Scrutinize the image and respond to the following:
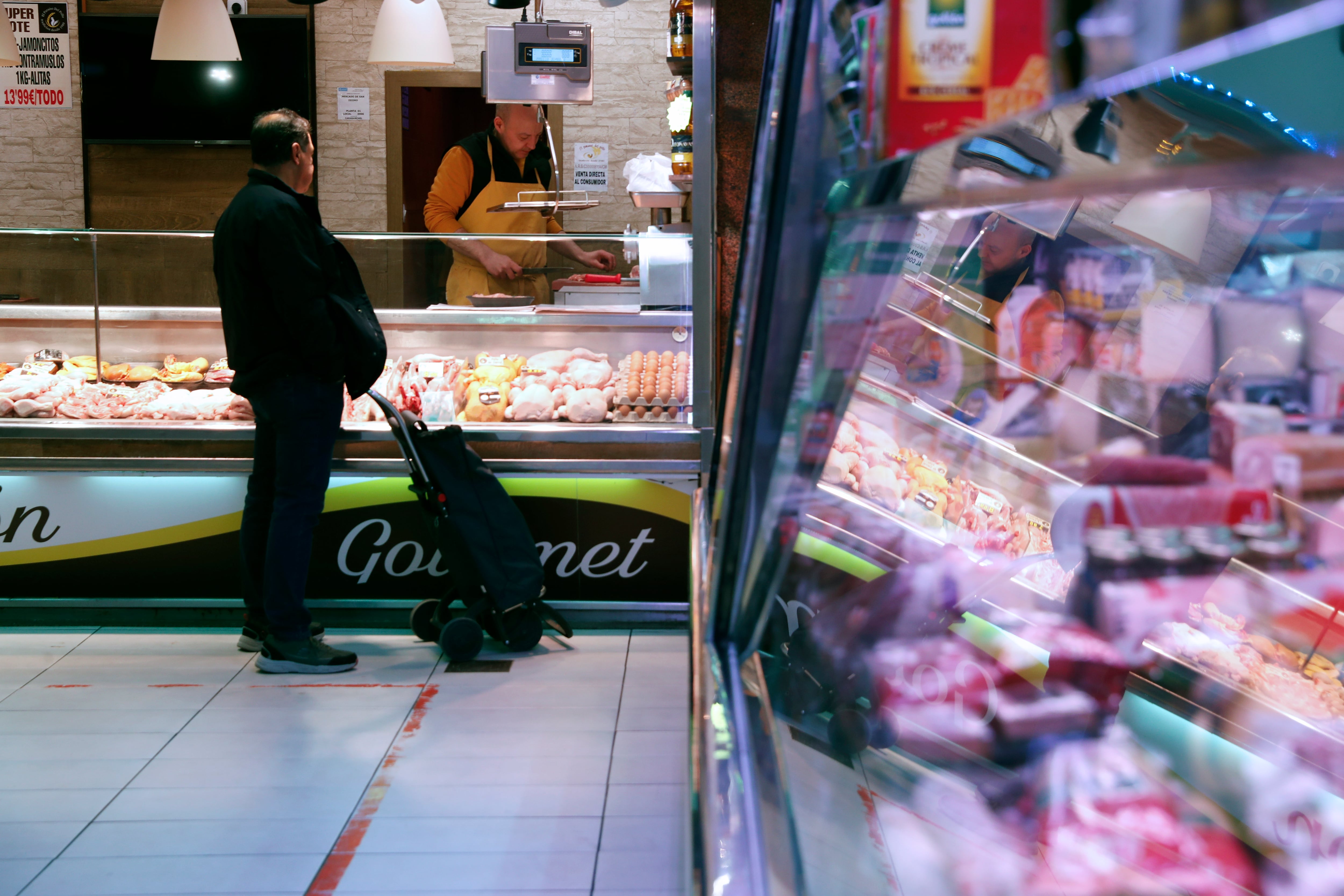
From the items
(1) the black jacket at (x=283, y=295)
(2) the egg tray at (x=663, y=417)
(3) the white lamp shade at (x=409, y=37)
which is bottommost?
(2) the egg tray at (x=663, y=417)

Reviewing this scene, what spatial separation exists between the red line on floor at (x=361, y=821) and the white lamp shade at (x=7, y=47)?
3759mm

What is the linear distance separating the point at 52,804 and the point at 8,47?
149 inches

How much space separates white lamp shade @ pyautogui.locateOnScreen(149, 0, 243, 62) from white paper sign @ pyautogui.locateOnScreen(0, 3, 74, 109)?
3.67 metres

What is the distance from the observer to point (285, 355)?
11.0 ft

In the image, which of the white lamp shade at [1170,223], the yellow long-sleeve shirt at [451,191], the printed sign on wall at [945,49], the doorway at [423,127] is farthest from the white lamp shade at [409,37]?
the printed sign on wall at [945,49]

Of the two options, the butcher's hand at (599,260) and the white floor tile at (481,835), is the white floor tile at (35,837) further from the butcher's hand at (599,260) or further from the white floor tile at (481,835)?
the butcher's hand at (599,260)

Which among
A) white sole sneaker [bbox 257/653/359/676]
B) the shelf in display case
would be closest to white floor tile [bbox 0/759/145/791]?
white sole sneaker [bbox 257/653/359/676]

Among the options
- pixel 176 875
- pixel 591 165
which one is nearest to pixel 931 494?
pixel 176 875

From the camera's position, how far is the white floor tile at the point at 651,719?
3.08 m

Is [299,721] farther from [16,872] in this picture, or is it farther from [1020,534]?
[1020,534]

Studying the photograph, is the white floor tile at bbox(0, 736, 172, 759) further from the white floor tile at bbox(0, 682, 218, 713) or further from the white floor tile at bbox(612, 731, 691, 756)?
the white floor tile at bbox(612, 731, 691, 756)

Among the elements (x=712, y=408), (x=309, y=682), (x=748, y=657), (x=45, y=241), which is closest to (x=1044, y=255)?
(x=748, y=657)

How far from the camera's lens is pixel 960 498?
1.64 meters

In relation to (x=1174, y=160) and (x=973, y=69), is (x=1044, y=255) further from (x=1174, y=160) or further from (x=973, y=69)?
(x=1174, y=160)
